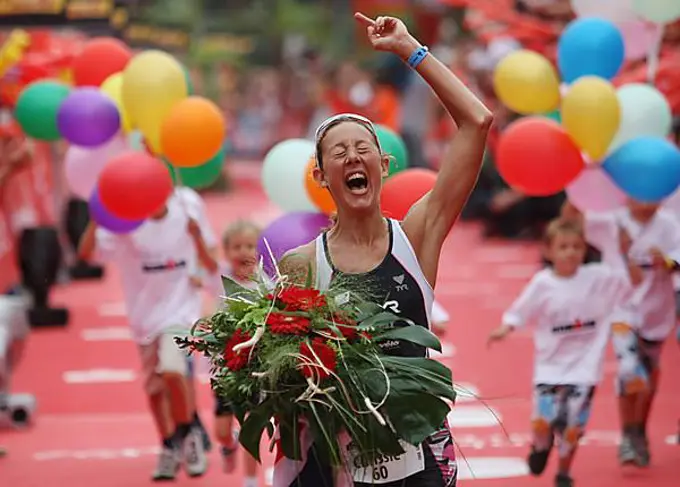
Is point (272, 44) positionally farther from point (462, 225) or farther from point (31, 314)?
point (31, 314)

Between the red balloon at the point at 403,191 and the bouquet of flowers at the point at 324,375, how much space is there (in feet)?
5.98

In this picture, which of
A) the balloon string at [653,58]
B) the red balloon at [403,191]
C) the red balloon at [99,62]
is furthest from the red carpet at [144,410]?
the red balloon at [99,62]

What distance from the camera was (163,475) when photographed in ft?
28.8

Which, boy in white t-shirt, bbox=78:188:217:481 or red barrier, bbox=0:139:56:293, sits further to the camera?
red barrier, bbox=0:139:56:293

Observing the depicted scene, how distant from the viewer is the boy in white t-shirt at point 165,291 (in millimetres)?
8773

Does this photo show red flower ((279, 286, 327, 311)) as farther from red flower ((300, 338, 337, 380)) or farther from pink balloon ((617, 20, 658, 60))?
pink balloon ((617, 20, 658, 60))

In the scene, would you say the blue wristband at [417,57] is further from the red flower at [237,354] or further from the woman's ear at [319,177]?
the red flower at [237,354]

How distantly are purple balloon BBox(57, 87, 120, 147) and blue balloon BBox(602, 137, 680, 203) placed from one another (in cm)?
294

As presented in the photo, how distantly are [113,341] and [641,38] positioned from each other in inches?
263

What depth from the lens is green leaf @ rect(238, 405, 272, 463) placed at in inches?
173

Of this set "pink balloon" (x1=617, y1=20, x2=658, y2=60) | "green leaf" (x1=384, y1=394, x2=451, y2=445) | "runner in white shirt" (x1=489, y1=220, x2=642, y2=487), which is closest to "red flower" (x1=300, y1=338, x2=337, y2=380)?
"green leaf" (x1=384, y1=394, x2=451, y2=445)

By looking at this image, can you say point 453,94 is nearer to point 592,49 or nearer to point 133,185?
point 133,185

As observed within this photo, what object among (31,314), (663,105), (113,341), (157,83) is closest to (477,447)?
(663,105)

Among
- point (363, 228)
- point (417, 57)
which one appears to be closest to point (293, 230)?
point (363, 228)
